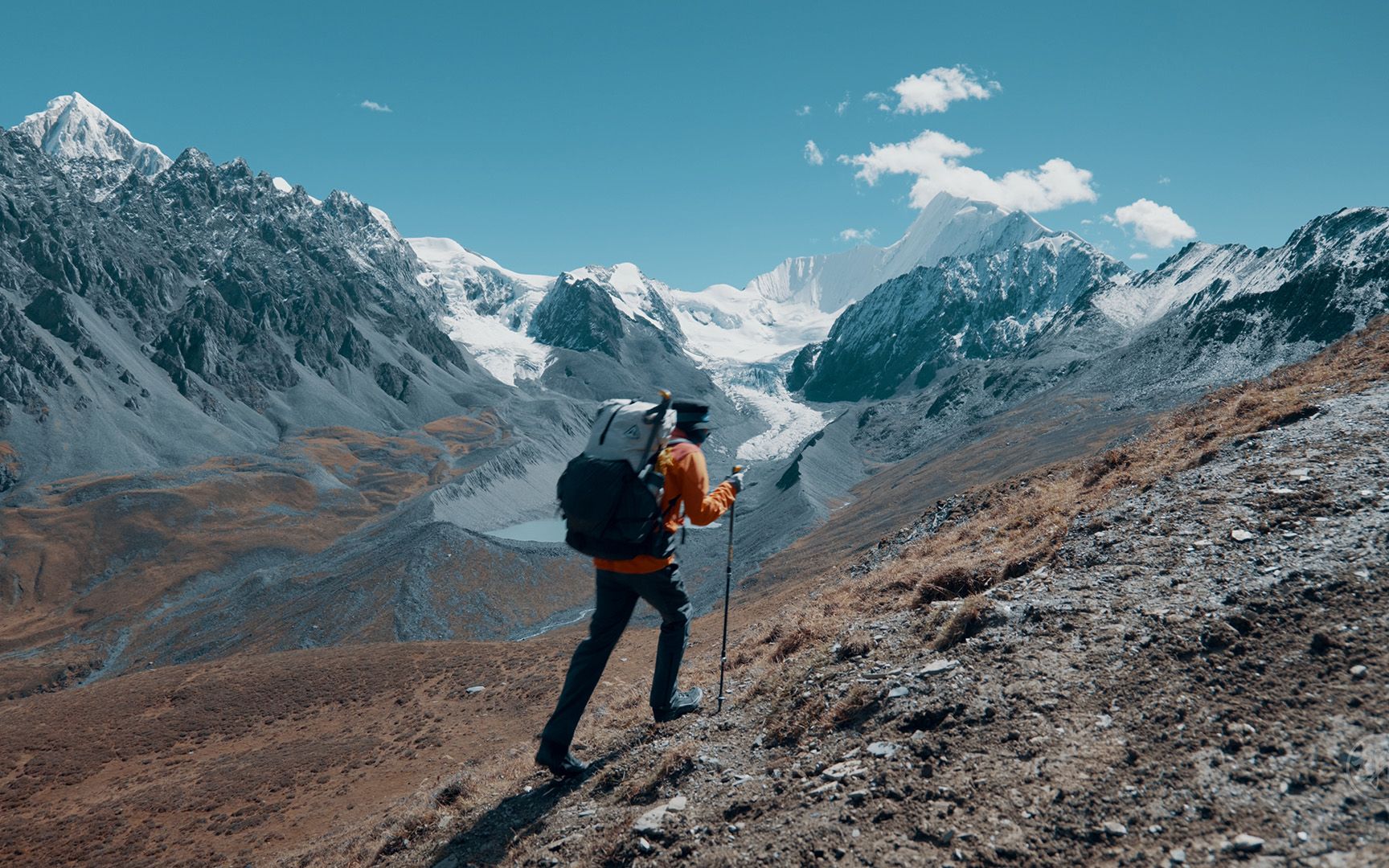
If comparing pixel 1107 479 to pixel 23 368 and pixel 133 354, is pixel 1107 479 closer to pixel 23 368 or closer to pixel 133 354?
pixel 23 368

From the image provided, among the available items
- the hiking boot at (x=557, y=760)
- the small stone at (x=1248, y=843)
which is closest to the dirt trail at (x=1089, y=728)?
the small stone at (x=1248, y=843)

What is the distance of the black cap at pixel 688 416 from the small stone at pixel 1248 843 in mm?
5344

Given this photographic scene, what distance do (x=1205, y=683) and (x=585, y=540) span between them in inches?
210

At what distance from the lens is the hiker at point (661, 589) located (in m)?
7.51

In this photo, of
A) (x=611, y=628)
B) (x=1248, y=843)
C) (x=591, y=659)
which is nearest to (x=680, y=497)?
(x=611, y=628)

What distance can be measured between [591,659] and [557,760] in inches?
44.2

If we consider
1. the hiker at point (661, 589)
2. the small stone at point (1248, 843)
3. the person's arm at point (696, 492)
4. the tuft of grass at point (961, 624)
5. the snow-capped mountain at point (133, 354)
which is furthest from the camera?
the snow-capped mountain at point (133, 354)

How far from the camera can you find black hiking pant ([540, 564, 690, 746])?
25.9ft

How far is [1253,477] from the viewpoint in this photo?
9320 millimetres

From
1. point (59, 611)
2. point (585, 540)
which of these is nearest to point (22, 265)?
point (59, 611)

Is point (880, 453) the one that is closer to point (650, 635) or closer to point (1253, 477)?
point (650, 635)

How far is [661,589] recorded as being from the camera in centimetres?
788

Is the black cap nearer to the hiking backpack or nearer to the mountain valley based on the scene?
the hiking backpack

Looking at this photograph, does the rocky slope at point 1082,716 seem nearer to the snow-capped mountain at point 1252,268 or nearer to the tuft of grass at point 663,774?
the tuft of grass at point 663,774
